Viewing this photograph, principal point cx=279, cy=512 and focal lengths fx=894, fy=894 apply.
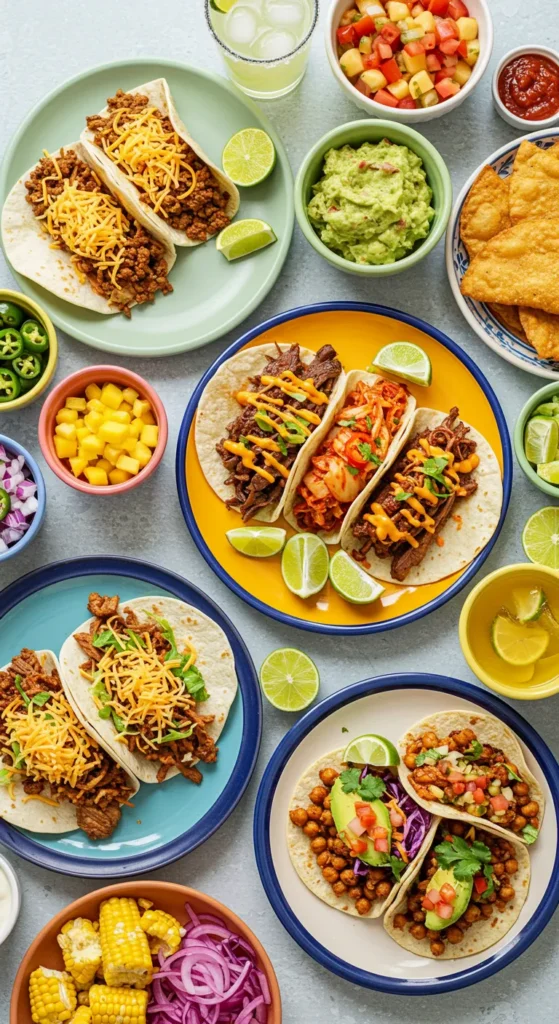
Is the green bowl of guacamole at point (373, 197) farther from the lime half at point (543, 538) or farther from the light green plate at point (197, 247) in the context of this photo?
the lime half at point (543, 538)

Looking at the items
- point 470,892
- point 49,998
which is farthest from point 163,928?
point 470,892

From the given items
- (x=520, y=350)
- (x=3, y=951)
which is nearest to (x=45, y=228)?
(x=520, y=350)

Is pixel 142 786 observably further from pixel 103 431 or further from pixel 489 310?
pixel 489 310

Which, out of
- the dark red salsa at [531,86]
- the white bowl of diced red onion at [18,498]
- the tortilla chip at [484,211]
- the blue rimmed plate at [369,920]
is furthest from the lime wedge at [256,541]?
the dark red salsa at [531,86]

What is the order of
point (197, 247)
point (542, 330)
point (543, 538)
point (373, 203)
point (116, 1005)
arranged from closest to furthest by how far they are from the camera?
point (373, 203), point (116, 1005), point (542, 330), point (543, 538), point (197, 247)

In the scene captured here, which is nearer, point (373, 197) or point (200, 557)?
point (373, 197)

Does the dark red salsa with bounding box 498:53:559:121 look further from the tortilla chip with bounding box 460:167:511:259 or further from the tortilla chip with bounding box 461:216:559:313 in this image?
the tortilla chip with bounding box 461:216:559:313

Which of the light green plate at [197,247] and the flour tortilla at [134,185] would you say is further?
the light green plate at [197,247]
